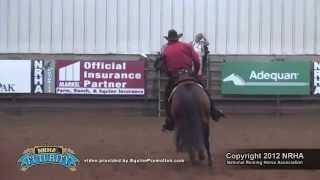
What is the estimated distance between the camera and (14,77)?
1892 cm

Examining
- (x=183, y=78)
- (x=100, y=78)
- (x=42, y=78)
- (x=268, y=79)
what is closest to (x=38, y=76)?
(x=42, y=78)

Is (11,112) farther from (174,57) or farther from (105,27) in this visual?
(174,57)

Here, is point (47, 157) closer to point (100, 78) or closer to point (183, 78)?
point (183, 78)

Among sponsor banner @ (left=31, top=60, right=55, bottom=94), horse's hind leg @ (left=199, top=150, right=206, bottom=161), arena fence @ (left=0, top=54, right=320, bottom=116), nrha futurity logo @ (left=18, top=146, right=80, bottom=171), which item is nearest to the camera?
nrha futurity logo @ (left=18, top=146, right=80, bottom=171)

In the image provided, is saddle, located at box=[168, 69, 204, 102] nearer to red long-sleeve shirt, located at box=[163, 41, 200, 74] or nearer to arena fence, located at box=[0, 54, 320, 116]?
red long-sleeve shirt, located at box=[163, 41, 200, 74]

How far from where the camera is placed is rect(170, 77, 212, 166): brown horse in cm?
865

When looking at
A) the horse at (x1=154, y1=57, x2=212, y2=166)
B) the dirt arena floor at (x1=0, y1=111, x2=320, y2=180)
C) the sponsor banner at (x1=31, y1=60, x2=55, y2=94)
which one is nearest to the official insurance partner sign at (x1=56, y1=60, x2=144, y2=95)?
the sponsor banner at (x1=31, y1=60, x2=55, y2=94)

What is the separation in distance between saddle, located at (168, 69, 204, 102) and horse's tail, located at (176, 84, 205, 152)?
0.21 meters

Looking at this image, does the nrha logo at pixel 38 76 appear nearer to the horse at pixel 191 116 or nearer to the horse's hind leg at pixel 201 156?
the horse at pixel 191 116

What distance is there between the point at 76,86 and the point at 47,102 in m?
0.88

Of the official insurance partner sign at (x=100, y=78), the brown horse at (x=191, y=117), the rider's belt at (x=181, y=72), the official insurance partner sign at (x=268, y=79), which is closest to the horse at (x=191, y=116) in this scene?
the brown horse at (x=191, y=117)

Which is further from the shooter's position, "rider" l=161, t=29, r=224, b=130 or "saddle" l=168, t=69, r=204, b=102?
"rider" l=161, t=29, r=224, b=130

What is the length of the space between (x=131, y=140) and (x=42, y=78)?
24.7ft

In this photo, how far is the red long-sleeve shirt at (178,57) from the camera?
905 centimetres
